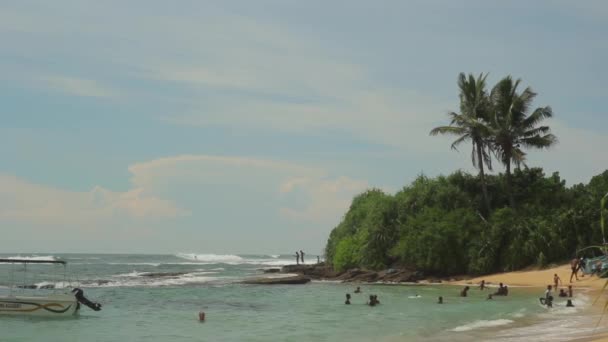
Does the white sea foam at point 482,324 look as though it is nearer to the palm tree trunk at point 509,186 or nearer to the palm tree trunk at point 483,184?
the palm tree trunk at point 483,184

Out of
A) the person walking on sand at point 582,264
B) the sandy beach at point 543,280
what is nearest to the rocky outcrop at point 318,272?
the sandy beach at point 543,280

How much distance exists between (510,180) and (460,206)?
15.5ft

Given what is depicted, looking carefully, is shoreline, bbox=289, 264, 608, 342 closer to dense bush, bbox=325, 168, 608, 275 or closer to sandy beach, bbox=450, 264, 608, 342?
sandy beach, bbox=450, 264, 608, 342

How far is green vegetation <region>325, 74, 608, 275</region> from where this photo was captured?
2030 inches

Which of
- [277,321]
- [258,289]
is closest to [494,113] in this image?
[258,289]

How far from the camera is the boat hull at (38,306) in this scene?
111ft

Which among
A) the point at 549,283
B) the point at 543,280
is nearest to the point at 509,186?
the point at 543,280

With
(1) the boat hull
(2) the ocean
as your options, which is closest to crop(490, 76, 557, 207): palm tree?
(2) the ocean

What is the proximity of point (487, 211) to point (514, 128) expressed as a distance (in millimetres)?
7482

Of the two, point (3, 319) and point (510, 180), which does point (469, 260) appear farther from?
point (3, 319)

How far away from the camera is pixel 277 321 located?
3241cm

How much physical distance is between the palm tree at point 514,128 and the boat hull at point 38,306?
1380 inches

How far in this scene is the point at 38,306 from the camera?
33.7 metres

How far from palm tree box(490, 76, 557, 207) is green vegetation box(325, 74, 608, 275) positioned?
79mm
